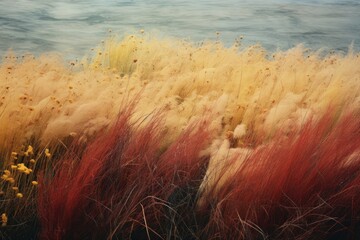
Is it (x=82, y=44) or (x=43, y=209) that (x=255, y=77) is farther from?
(x=82, y=44)

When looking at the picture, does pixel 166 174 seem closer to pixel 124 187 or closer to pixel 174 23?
pixel 124 187

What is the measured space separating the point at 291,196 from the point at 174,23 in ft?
22.6

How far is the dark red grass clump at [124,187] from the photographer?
1675 millimetres

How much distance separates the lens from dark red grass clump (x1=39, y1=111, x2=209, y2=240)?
1.67 metres

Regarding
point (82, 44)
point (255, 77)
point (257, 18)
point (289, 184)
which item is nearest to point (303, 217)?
point (289, 184)

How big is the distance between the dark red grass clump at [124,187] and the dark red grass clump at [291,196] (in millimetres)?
176

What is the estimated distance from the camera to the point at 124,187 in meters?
1.96

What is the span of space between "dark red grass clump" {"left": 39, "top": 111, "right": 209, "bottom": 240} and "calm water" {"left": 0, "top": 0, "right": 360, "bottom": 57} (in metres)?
3.78

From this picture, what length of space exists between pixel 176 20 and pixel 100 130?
22.2ft

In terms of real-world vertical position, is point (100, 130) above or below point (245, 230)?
above

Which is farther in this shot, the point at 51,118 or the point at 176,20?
the point at 176,20

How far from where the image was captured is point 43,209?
5.50 feet

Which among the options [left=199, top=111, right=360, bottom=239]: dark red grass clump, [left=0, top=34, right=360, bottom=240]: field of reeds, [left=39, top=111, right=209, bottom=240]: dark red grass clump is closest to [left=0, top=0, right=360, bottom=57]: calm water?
[left=0, top=34, right=360, bottom=240]: field of reeds

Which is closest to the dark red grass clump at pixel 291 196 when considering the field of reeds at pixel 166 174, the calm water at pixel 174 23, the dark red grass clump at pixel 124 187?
the field of reeds at pixel 166 174
